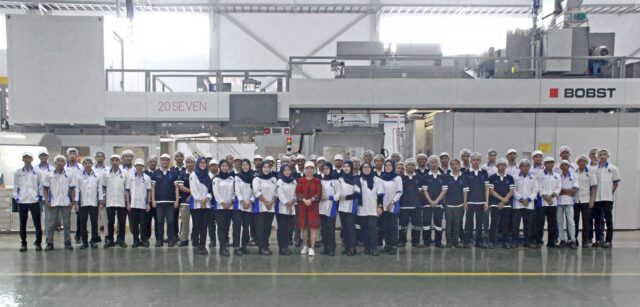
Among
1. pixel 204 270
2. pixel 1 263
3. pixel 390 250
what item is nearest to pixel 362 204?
pixel 390 250

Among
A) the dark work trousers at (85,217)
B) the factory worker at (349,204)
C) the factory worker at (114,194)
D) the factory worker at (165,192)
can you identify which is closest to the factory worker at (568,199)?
the factory worker at (349,204)

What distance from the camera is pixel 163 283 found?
6051mm

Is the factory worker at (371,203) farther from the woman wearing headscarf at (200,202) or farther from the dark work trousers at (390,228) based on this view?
the woman wearing headscarf at (200,202)

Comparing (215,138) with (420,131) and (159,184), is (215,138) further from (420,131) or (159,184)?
(420,131)

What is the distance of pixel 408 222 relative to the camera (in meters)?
8.27

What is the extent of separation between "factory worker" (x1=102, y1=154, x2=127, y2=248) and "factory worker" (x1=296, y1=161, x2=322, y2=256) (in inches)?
129

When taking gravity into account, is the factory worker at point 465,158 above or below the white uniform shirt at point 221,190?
above

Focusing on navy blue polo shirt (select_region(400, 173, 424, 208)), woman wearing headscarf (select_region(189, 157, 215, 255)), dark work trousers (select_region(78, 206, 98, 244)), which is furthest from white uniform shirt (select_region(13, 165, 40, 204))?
navy blue polo shirt (select_region(400, 173, 424, 208))

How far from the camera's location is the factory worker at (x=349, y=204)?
759cm

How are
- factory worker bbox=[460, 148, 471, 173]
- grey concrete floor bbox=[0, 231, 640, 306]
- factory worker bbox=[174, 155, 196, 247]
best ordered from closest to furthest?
1. grey concrete floor bbox=[0, 231, 640, 306]
2. factory worker bbox=[174, 155, 196, 247]
3. factory worker bbox=[460, 148, 471, 173]

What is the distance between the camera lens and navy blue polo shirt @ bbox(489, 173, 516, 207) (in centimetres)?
816

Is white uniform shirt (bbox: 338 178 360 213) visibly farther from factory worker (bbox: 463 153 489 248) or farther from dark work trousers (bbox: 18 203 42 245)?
dark work trousers (bbox: 18 203 42 245)

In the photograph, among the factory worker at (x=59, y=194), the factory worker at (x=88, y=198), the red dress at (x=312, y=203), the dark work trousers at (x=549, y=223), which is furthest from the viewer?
the dark work trousers at (x=549, y=223)

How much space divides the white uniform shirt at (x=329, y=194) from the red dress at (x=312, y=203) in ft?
0.35
